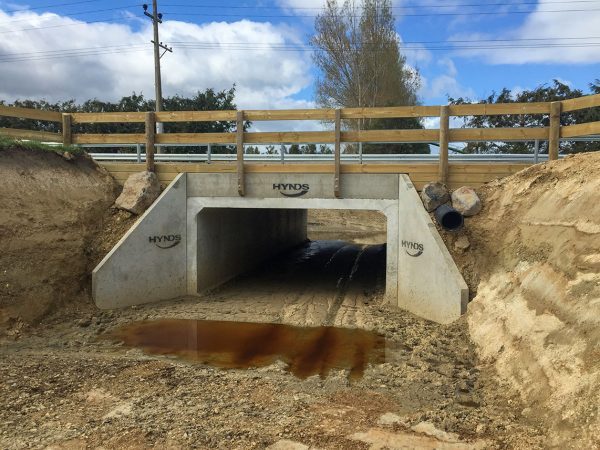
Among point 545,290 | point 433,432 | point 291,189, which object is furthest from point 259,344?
point 545,290

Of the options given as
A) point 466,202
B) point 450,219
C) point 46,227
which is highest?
point 466,202

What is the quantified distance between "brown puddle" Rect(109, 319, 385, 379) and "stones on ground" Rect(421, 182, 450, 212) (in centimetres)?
292

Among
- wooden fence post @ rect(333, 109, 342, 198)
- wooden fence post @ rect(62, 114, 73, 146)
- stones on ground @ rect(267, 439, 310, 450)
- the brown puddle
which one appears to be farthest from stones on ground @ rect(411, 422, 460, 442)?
wooden fence post @ rect(62, 114, 73, 146)

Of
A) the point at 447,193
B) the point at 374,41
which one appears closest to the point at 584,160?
the point at 447,193

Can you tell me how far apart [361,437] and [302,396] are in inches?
47.6

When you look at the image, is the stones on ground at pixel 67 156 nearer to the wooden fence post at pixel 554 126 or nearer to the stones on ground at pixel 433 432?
the stones on ground at pixel 433 432

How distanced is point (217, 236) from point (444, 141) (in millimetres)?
6047

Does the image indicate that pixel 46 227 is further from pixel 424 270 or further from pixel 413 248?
pixel 424 270

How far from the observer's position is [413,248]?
31.0 ft

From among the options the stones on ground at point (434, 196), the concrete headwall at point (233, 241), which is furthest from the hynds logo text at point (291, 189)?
the stones on ground at point (434, 196)

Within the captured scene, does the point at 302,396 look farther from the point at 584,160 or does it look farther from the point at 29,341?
the point at 584,160

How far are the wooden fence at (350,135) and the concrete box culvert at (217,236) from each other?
27cm

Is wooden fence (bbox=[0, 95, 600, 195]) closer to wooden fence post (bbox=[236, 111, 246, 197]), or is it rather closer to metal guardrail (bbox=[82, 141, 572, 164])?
wooden fence post (bbox=[236, 111, 246, 197])

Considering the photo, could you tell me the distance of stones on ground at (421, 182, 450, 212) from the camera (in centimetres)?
950
